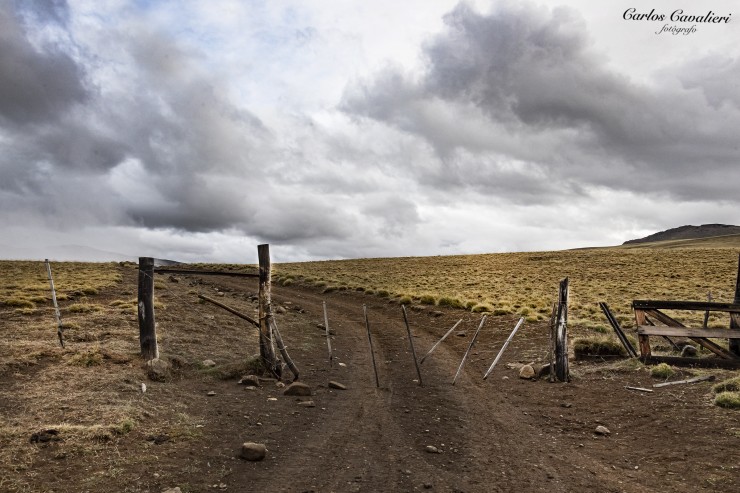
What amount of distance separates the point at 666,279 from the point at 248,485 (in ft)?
172

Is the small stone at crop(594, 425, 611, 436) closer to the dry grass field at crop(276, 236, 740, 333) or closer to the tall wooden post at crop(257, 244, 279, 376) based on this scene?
the tall wooden post at crop(257, 244, 279, 376)

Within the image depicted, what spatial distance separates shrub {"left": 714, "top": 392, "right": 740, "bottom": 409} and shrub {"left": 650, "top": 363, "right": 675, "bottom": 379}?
2412 mm

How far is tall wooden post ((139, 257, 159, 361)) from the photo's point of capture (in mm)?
12195

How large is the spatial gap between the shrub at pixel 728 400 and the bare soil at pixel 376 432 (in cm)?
19

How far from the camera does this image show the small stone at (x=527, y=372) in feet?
44.3

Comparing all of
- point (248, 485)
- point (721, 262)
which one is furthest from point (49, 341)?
point (721, 262)

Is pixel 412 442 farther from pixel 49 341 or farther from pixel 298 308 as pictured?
pixel 298 308

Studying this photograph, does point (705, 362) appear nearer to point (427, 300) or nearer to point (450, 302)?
point (450, 302)

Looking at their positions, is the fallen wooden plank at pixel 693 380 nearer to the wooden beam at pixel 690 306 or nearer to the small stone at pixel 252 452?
the wooden beam at pixel 690 306

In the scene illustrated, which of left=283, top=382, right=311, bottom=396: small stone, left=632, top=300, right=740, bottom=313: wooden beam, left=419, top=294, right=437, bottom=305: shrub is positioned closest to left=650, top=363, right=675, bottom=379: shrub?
left=632, top=300, right=740, bottom=313: wooden beam

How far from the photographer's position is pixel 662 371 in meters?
12.3

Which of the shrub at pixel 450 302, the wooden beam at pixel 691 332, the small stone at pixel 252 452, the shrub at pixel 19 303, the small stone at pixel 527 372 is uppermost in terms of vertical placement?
the shrub at pixel 19 303

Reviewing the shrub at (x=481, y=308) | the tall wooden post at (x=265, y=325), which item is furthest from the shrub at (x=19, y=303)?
the shrub at (x=481, y=308)

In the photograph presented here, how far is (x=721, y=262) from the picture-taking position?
202 ft
